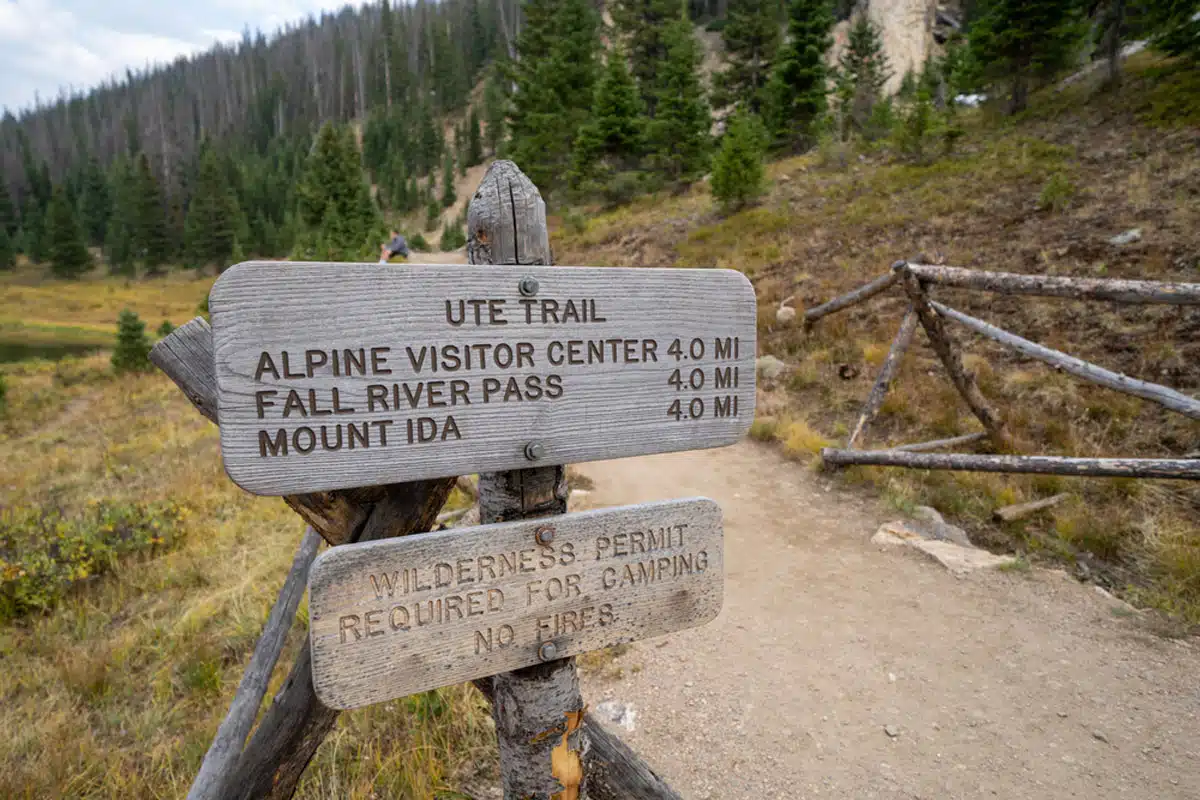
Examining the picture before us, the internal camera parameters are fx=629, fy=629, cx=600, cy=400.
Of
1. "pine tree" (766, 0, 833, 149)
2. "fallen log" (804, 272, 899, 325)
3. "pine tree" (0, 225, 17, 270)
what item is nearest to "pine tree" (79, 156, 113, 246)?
"pine tree" (0, 225, 17, 270)

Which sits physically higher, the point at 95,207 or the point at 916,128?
the point at 95,207

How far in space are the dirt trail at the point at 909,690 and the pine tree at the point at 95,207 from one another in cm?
7287

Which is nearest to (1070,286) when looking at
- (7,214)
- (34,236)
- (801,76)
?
(801,76)

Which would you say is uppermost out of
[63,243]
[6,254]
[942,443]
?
[63,243]

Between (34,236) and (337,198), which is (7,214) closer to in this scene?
(34,236)

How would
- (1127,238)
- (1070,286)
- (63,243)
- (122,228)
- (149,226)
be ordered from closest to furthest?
(1070,286)
(1127,238)
(63,243)
(149,226)
(122,228)

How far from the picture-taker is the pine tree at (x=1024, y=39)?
16719 millimetres

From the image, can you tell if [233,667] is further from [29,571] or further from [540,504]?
[540,504]

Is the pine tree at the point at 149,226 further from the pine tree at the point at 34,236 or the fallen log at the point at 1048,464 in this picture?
the fallen log at the point at 1048,464

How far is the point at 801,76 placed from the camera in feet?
76.5

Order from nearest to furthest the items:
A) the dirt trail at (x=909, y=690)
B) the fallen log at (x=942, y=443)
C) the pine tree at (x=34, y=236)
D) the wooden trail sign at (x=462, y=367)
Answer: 1. the wooden trail sign at (x=462, y=367)
2. the dirt trail at (x=909, y=690)
3. the fallen log at (x=942, y=443)
4. the pine tree at (x=34, y=236)

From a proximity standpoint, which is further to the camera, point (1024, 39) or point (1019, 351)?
point (1024, 39)

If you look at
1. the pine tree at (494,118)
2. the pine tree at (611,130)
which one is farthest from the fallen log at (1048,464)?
the pine tree at (494,118)

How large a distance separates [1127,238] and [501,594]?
420 inches
